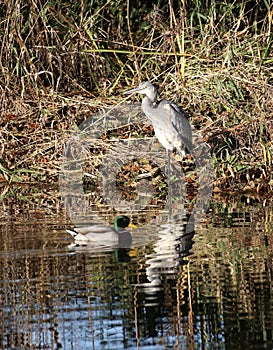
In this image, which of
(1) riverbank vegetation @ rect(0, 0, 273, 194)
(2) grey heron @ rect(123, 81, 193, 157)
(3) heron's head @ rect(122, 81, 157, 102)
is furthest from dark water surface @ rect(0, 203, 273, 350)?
(3) heron's head @ rect(122, 81, 157, 102)

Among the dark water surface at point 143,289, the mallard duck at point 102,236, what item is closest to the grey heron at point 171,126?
the dark water surface at point 143,289

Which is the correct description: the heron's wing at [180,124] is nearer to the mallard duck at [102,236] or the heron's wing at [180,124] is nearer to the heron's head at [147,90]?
the heron's head at [147,90]

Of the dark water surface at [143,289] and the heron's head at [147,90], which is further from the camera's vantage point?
the heron's head at [147,90]

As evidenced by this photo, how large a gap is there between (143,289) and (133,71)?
8.98m

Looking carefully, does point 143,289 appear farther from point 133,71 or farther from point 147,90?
point 133,71

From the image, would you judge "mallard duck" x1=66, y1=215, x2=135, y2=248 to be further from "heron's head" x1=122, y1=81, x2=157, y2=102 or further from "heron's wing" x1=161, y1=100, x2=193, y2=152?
"heron's head" x1=122, y1=81, x2=157, y2=102

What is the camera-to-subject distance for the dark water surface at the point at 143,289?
581 centimetres

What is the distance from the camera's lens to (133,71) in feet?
50.9

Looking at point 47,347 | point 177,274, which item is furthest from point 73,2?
point 47,347

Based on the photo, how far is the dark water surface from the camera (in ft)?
19.1

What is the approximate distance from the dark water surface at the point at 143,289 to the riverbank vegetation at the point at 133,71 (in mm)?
3848

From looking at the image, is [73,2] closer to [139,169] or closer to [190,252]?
[139,169]

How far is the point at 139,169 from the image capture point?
13477mm

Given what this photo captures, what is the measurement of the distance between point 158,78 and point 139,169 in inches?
89.4
